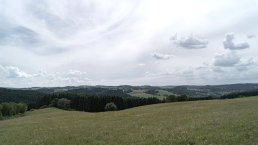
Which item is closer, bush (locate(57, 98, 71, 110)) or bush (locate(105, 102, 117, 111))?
bush (locate(105, 102, 117, 111))

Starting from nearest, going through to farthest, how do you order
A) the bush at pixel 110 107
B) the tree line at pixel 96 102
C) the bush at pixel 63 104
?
the bush at pixel 110 107 → the tree line at pixel 96 102 → the bush at pixel 63 104

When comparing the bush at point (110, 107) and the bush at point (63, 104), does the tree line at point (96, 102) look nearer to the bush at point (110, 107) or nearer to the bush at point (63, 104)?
the bush at point (63, 104)

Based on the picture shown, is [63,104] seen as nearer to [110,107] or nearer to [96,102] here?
[96,102]

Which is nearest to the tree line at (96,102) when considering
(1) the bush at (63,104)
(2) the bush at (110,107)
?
(1) the bush at (63,104)

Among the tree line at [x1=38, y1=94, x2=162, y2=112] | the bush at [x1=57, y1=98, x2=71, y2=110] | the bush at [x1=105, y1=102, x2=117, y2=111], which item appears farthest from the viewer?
the bush at [x1=57, y1=98, x2=71, y2=110]

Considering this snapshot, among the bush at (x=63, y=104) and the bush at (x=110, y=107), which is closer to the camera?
the bush at (x=110, y=107)

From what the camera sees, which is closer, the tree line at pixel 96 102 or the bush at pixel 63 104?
the tree line at pixel 96 102

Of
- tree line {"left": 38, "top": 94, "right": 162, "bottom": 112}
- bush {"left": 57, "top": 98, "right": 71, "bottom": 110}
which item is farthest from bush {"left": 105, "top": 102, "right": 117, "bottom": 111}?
bush {"left": 57, "top": 98, "right": 71, "bottom": 110}

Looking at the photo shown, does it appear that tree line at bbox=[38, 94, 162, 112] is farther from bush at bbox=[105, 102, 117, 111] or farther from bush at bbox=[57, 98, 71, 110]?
bush at bbox=[105, 102, 117, 111]

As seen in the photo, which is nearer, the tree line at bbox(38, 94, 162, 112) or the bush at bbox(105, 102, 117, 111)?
the bush at bbox(105, 102, 117, 111)

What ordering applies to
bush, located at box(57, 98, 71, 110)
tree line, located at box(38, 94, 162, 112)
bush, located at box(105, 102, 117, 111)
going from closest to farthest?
1. bush, located at box(105, 102, 117, 111)
2. tree line, located at box(38, 94, 162, 112)
3. bush, located at box(57, 98, 71, 110)

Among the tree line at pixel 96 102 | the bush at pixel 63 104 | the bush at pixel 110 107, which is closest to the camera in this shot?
the bush at pixel 110 107

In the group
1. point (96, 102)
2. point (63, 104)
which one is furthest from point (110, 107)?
point (63, 104)

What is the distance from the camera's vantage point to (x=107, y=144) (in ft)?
59.4
